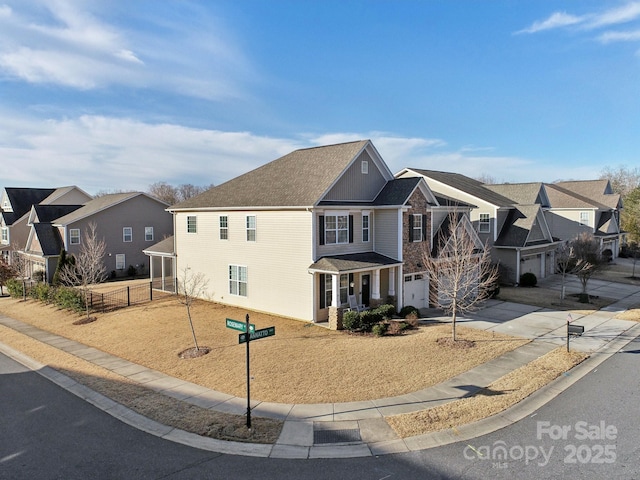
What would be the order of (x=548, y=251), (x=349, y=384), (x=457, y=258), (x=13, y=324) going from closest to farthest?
(x=349, y=384)
(x=457, y=258)
(x=13, y=324)
(x=548, y=251)

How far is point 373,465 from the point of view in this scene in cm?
906

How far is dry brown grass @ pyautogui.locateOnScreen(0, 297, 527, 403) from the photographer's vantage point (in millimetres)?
13492

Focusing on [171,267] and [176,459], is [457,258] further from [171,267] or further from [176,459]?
[171,267]

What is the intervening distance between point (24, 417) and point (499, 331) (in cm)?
1865

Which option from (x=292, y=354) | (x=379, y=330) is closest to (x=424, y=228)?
(x=379, y=330)

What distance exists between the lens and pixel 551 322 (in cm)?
2203

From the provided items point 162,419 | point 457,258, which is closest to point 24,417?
point 162,419

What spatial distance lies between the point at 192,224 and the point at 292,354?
1509 centimetres

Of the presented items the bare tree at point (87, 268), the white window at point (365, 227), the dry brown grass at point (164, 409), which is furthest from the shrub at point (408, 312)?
the bare tree at point (87, 268)

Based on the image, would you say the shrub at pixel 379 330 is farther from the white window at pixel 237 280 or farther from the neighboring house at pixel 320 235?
the white window at pixel 237 280

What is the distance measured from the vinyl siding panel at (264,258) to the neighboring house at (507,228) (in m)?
17.6

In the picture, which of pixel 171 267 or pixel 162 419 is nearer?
pixel 162 419

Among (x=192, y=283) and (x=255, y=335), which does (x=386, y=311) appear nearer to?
(x=255, y=335)

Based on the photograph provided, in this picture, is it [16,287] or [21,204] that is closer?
[16,287]
